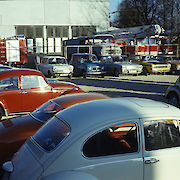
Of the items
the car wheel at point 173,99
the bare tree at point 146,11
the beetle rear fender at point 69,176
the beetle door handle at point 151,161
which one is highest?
the bare tree at point 146,11

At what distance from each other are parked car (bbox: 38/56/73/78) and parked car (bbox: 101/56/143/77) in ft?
9.64

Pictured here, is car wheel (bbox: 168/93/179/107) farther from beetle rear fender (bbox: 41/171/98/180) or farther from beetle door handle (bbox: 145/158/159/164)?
beetle rear fender (bbox: 41/171/98/180)

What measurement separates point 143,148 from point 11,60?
24304 millimetres

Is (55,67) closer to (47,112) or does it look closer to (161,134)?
(47,112)

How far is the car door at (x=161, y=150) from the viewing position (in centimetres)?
352

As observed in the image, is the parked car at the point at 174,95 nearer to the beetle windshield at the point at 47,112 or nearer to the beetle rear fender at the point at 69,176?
the beetle windshield at the point at 47,112

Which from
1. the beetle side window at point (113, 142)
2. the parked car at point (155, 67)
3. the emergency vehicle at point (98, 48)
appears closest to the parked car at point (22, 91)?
the beetle side window at point (113, 142)

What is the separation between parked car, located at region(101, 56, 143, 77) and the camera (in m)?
19.8

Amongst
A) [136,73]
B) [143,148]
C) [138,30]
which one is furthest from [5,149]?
[138,30]

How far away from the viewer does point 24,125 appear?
5379 millimetres

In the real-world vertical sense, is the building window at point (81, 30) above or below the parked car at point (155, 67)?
above

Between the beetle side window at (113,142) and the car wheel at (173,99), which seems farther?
the car wheel at (173,99)

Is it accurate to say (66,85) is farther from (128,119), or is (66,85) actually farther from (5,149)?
(128,119)

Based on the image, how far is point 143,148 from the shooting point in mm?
3545
